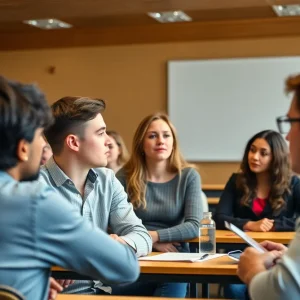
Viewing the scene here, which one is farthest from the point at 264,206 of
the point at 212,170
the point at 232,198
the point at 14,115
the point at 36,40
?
the point at 36,40

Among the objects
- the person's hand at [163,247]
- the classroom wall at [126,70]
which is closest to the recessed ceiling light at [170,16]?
the classroom wall at [126,70]

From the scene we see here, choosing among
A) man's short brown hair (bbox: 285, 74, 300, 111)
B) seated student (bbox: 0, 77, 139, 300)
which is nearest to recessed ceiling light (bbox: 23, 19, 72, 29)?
man's short brown hair (bbox: 285, 74, 300, 111)

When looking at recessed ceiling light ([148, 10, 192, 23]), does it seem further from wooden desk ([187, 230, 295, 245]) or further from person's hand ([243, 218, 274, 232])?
wooden desk ([187, 230, 295, 245])

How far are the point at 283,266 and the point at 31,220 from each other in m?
0.62

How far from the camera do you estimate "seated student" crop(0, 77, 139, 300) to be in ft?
5.00

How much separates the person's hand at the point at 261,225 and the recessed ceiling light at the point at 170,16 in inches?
144

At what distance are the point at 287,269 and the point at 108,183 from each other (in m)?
1.66

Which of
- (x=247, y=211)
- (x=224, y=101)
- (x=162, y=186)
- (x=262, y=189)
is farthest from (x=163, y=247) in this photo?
(x=224, y=101)

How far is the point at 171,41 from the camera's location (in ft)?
28.0

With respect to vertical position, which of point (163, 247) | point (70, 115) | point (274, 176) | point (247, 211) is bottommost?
point (163, 247)

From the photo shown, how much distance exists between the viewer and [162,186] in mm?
4078

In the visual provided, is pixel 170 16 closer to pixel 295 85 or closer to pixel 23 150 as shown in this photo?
pixel 295 85

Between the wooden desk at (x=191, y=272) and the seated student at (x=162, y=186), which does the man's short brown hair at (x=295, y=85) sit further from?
the seated student at (x=162, y=186)

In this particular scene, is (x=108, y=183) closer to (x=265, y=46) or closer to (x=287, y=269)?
(x=287, y=269)
